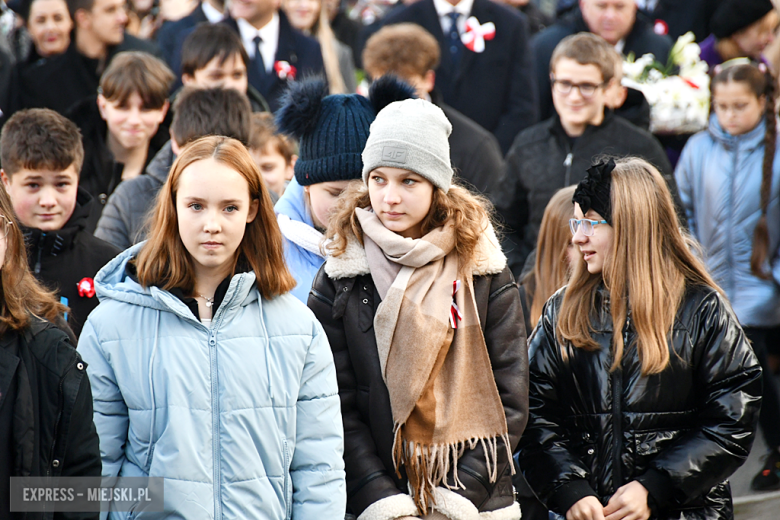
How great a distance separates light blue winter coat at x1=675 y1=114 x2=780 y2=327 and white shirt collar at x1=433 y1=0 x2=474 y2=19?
226 cm

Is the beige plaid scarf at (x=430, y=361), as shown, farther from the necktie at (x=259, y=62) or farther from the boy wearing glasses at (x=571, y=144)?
the necktie at (x=259, y=62)

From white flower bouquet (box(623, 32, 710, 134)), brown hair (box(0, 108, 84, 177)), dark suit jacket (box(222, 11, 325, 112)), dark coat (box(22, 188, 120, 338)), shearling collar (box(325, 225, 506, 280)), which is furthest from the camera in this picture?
dark suit jacket (box(222, 11, 325, 112))

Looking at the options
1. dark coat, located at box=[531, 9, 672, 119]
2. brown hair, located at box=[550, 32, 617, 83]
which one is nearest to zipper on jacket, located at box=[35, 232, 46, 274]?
brown hair, located at box=[550, 32, 617, 83]

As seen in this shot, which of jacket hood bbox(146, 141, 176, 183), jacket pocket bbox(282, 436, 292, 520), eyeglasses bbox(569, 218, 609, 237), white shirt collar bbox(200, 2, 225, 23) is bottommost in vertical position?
jacket pocket bbox(282, 436, 292, 520)

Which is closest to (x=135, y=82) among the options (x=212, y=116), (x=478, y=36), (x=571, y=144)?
(x=212, y=116)

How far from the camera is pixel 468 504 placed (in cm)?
314

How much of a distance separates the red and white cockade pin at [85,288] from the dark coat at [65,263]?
1cm

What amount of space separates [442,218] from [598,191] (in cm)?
67

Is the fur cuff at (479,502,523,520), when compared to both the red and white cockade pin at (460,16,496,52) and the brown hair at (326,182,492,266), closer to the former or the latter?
the brown hair at (326,182,492,266)

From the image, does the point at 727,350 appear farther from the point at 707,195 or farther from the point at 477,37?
the point at 477,37

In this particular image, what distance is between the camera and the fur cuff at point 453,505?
10.2 ft

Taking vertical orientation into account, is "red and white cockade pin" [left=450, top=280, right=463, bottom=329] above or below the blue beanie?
below

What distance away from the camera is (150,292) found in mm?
3023

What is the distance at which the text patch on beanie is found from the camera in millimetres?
3387
